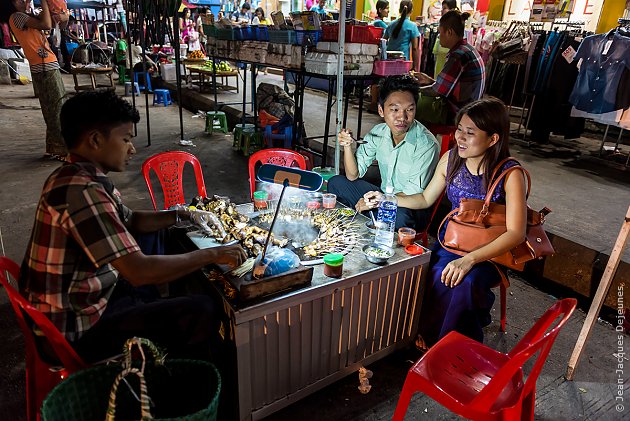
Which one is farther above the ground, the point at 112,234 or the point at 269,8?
the point at 269,8

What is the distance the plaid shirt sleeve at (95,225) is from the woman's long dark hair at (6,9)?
579cm

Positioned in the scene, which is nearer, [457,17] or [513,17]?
[457,17]

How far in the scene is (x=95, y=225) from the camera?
1.54 metres

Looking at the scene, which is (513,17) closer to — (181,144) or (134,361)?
(181,144)

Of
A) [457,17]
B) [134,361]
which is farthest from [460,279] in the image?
[457,17]

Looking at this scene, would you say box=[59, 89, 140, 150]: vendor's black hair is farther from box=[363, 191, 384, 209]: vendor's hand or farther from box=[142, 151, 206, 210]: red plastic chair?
box=[363, 191, 384, 209]: vendor's hand

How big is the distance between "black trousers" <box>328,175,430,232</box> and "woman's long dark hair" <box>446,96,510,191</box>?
665 mm

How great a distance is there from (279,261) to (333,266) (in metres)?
0.27

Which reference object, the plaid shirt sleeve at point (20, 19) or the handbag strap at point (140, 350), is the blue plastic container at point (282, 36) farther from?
the handbag strap at point (140, 350)

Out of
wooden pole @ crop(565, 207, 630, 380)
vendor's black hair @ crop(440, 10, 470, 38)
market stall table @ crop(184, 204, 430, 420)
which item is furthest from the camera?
vendor's black hair @ crop(440, 10, 470, 38)

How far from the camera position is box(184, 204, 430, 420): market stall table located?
1862 millimetres

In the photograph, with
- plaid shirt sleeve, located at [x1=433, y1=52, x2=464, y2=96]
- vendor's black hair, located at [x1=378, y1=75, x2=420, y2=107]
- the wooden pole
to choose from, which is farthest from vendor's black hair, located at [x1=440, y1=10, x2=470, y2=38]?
the wooden pole

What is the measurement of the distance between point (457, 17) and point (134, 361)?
425 centimetres

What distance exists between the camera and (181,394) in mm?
1783
